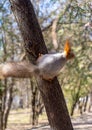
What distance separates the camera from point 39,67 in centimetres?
298

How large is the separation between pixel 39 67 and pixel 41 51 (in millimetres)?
621

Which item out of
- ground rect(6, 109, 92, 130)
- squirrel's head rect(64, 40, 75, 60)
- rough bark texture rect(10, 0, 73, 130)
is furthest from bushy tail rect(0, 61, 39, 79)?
ground rect(6, 109, 92, 130)

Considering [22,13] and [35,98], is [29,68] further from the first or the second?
[35,98]

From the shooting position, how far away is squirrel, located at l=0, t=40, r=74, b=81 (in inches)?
114

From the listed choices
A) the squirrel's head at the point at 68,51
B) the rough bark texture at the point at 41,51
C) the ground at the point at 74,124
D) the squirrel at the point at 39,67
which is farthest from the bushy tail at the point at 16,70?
the ground at the point at 74,124

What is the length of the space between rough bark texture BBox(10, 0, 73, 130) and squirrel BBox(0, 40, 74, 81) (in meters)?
0.52

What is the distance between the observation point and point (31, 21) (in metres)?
3.81

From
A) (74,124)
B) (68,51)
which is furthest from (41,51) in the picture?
(74,124)

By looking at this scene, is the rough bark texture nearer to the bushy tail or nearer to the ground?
the bushy tail

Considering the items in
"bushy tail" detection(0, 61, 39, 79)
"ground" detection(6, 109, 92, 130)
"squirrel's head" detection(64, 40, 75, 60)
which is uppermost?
"ground" detection(6, 109, 92, 130)

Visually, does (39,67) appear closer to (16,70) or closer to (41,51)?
(16,70)

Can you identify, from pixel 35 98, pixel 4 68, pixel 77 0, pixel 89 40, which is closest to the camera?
pixel 4 68

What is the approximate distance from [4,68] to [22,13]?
1057 millimetres

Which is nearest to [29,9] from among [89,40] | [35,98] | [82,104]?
[89,40]
